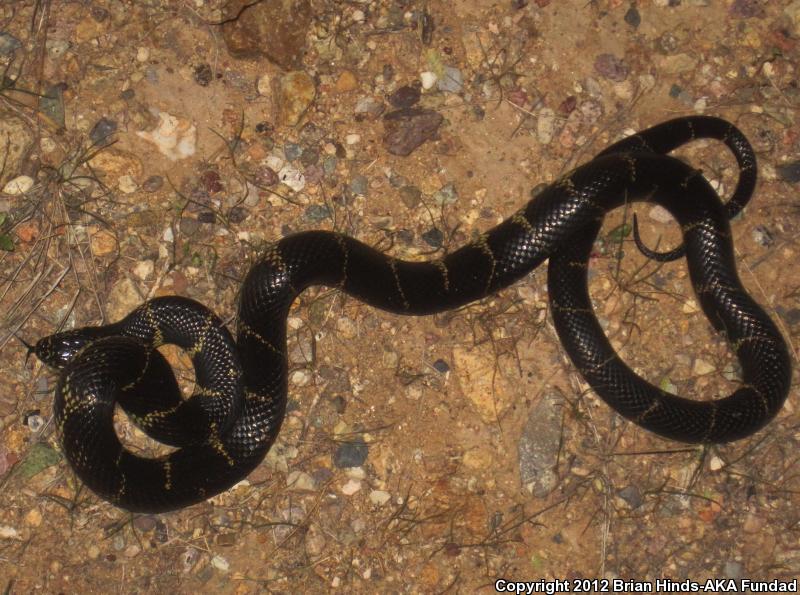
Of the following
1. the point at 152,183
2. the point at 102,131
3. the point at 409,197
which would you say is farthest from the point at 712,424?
the point at 102,131

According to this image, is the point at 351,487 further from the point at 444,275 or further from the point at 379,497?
the point at 444,275

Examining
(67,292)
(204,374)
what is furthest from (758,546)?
(67,292)

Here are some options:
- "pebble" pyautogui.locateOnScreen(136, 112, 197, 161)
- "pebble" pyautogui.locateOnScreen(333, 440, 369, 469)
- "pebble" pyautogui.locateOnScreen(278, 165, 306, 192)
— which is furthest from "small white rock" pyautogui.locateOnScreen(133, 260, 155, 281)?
"pebble" pyautogui.locateOnScreen(333, 440, 369, 469)

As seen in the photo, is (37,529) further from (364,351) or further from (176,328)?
(364,351)

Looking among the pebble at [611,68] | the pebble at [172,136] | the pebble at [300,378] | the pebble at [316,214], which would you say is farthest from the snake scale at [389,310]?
the pebble at [172,136]

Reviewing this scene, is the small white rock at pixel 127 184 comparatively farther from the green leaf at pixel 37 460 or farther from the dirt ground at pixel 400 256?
the green leaf at pixel 37 460

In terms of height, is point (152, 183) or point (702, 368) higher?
point (702, 368)
